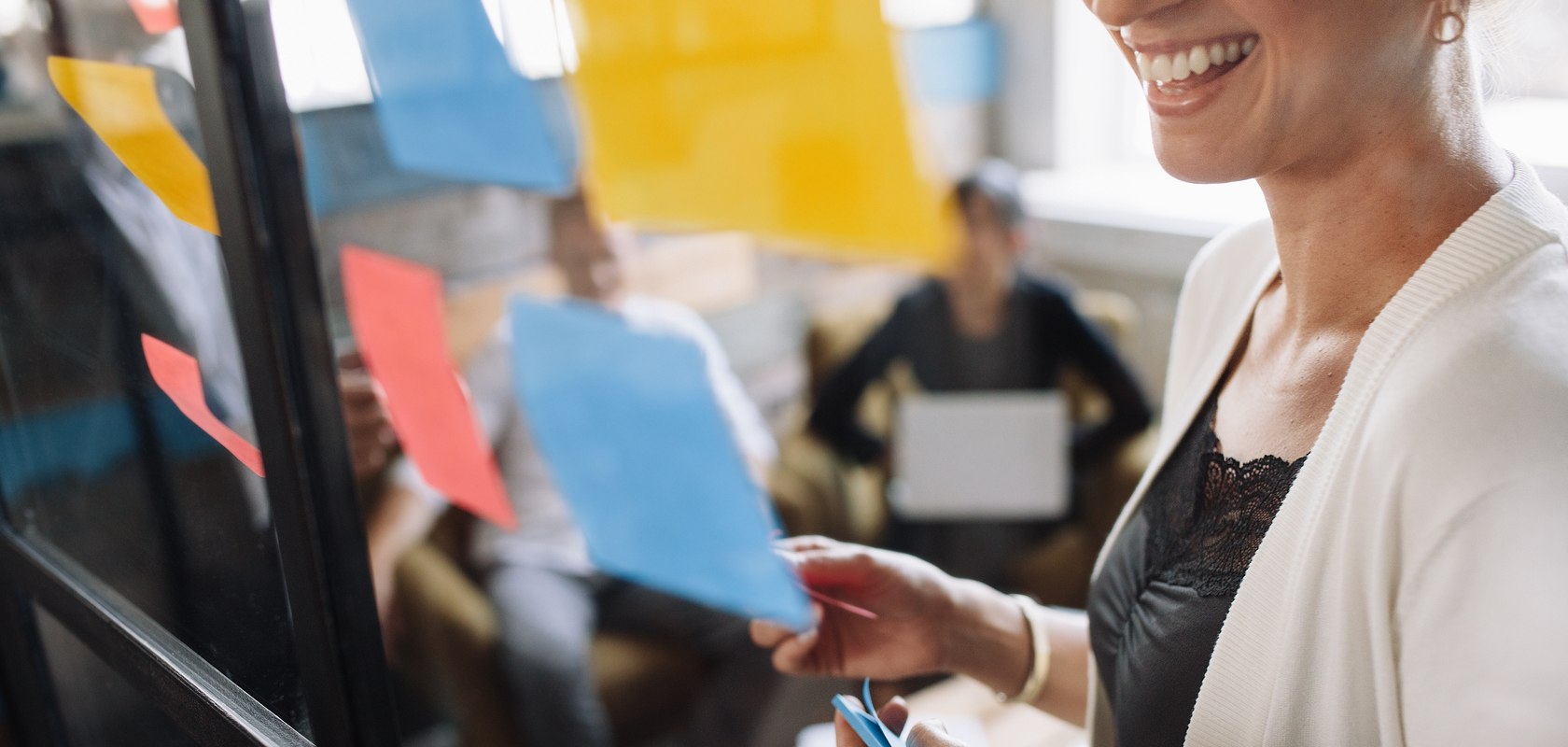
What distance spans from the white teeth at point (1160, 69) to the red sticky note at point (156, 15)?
493 millimetres

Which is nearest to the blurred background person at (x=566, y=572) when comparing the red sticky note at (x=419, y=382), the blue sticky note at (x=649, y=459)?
the blue sticky note at (x=649, y=459)

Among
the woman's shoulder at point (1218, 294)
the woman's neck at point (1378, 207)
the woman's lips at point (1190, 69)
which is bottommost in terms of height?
the woman's shoulder at point (1218, 294)

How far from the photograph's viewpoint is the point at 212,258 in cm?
65

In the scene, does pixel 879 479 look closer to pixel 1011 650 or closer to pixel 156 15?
pixel 1011 650

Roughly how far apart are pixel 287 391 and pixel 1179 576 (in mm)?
482

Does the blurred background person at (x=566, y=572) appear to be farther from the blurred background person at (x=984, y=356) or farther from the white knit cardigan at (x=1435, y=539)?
the white knit cardigan at (x=1435, y=539)

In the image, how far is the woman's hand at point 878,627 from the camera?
2.61ft

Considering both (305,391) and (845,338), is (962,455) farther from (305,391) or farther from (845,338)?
(305,391)

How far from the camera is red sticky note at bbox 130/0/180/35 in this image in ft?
2.07

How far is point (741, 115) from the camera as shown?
258cm

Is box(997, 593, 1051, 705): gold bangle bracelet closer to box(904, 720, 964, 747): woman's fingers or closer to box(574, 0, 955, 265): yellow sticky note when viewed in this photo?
box(904, 720, 964, 747): woman's fingers

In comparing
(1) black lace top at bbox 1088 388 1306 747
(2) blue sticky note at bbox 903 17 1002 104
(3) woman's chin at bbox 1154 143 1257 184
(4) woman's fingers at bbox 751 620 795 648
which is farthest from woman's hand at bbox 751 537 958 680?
(2) blue sticky note at bbox 903 17 1002 104

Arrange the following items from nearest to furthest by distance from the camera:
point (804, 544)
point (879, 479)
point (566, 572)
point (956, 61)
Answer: point (804, 544)
point (566, 572)
point (879, 479)
point (956, 61)

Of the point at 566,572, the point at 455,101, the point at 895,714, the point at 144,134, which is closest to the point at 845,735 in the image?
the point at 895,714
